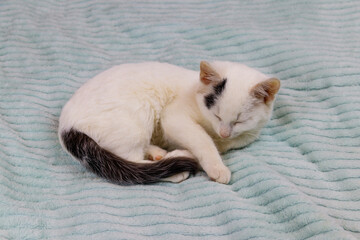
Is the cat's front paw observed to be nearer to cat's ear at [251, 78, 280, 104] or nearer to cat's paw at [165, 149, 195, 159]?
cat's paw at [165, 149, 195, 159]

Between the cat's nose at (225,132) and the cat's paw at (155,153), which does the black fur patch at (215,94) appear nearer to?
the cat's nose at (225,132)

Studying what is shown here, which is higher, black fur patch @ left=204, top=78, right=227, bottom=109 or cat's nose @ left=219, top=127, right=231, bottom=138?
Result: black fur patch @ left=204, top=78, right=227, bottom=109

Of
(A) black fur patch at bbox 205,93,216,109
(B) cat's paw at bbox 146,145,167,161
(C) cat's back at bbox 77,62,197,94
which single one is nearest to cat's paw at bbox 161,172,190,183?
(B) cat's paw at bbox 146,145,167,161

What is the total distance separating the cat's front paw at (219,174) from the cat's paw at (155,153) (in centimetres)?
23

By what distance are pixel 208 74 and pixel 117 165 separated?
1.58ft

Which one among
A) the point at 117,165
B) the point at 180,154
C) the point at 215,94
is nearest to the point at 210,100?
the point at 215,94

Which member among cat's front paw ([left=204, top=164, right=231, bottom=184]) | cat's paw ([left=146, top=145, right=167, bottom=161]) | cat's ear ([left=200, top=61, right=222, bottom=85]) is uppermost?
cat's ear ([left=200, top=61, right=222, bottom=85])

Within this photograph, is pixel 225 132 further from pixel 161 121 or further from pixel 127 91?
pixel 127 91

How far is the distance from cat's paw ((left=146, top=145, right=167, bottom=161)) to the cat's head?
23 cm

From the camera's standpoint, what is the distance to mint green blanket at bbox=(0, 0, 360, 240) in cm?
120

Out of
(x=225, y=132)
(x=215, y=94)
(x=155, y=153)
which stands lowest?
(x=155, y=153)

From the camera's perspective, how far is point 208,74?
1454mm

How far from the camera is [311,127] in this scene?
1.65 metres

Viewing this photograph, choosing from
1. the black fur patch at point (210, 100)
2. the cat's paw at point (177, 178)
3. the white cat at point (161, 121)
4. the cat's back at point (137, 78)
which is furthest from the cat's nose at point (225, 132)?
the cat's back at point (137, 78)
